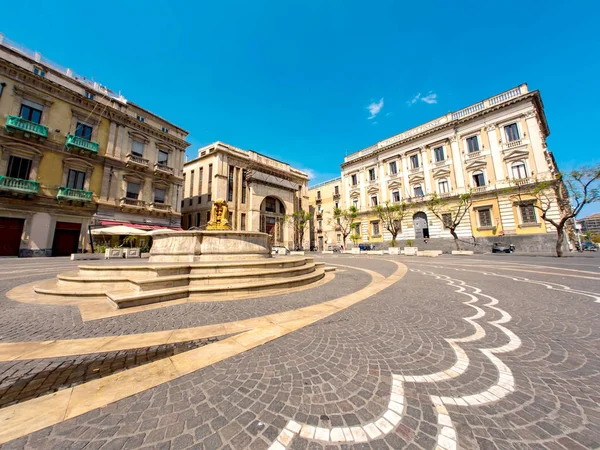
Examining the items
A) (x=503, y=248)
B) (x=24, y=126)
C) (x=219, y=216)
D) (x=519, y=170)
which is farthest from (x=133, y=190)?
(x=519, y=170)

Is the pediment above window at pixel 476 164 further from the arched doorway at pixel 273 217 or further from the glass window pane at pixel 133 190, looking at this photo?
the glass window pane at pixel 133 190

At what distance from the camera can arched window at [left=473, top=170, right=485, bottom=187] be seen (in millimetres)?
25106

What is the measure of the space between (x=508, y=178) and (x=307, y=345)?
30730mm

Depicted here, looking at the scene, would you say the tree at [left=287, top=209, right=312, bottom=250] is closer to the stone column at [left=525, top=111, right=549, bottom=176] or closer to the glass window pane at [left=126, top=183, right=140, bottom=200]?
the glass window pane at [left=126, top=183, right=140, bottom=200]

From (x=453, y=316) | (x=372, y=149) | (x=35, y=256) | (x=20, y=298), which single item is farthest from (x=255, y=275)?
(x=372, y=149)

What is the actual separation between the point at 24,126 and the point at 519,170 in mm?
43803

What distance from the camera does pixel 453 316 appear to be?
3891 millimetres

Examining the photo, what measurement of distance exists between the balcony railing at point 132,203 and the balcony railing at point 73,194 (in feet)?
7.33

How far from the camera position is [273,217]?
3656 centimetres

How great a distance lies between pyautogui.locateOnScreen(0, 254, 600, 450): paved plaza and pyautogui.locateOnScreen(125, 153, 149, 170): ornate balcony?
70.5 ft

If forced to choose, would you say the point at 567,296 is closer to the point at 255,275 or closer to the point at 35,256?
the point at 255,275

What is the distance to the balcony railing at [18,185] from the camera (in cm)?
1504

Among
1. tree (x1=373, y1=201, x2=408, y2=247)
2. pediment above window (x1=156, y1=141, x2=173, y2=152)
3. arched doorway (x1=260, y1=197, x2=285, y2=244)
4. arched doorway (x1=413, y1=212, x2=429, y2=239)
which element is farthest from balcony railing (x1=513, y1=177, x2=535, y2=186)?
pediment above window (x1=156, y1=141, x2=173, y2=152)

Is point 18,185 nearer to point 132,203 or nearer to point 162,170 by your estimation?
point 132,203
